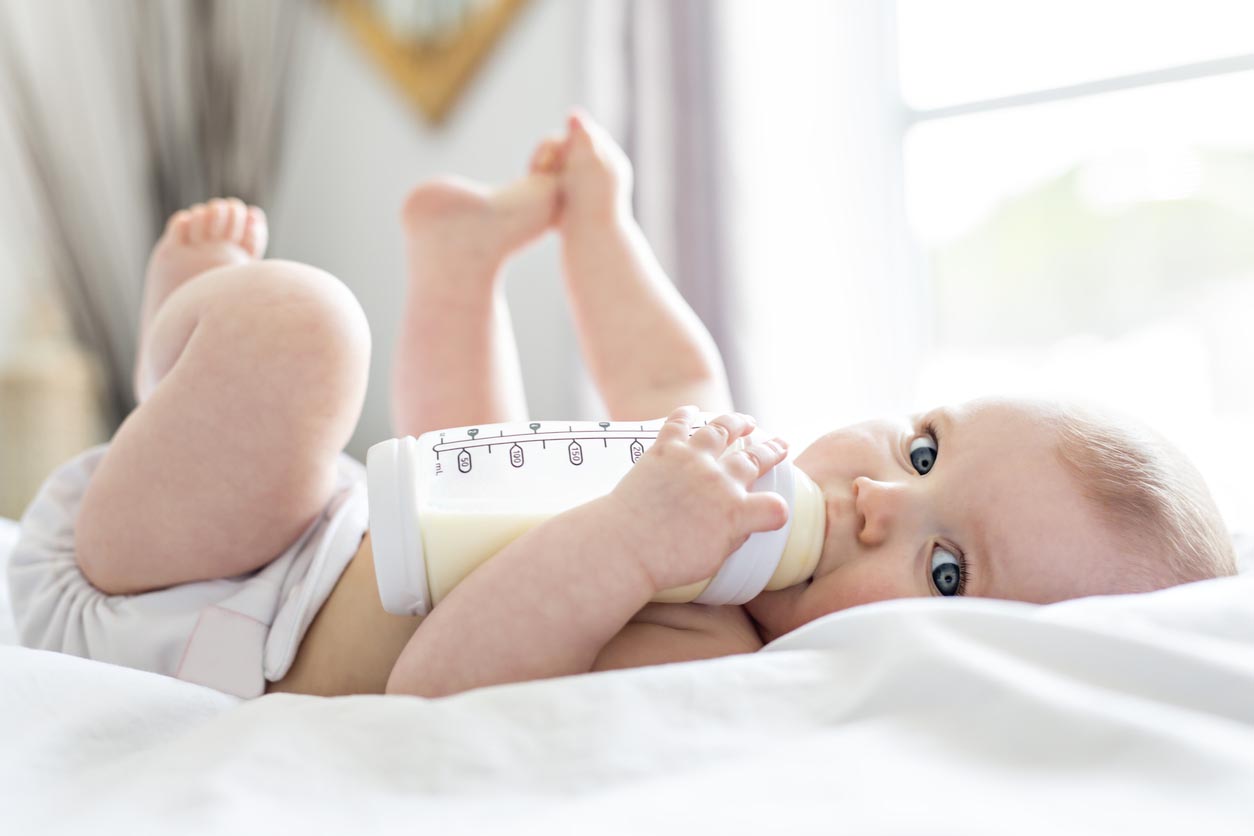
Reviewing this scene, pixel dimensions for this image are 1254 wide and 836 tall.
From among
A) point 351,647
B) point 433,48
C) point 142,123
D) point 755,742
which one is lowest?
point 351,647

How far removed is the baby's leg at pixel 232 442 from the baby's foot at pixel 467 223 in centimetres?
36

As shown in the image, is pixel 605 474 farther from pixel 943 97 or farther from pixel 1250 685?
pixel 943 97

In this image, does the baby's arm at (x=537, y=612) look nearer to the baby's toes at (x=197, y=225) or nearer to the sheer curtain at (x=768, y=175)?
the baby's toes at (x=197, y=225)

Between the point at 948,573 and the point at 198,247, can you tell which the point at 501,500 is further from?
the point at 198,247

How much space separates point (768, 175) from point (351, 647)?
1368 mm

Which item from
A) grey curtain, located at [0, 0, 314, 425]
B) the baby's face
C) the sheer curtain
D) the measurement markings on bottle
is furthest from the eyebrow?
grey curtain, located at [0, 0, 314, 425]

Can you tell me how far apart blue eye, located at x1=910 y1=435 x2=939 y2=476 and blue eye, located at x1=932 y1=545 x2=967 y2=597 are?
72 millimetres

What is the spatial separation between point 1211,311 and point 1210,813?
5.45 feet

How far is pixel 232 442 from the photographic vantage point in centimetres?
82

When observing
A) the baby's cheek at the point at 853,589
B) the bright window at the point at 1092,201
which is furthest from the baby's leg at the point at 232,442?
the bright window at the point at 1092,201

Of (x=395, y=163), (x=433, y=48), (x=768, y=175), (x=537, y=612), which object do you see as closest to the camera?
(x=537, y=612)

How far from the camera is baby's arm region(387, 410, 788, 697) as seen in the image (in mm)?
655

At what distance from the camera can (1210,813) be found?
1.36ft

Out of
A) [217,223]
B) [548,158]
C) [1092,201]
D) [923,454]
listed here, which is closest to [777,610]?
[923,454]
